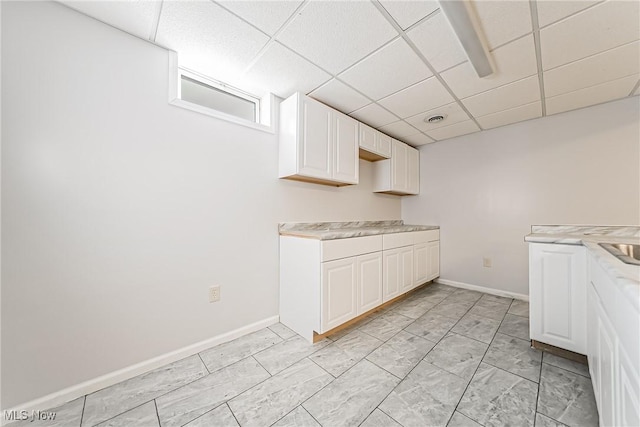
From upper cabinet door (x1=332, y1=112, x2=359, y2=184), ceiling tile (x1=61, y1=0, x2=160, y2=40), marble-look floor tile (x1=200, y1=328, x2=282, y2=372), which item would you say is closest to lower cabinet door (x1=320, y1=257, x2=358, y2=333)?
marble-look floor tile (x1=200, y1=328, x2=282, y2=372)

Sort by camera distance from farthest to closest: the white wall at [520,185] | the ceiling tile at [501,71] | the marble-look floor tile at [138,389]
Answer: the white wall at [520,185] < the ceiling tile at [501,71] < the marble-look floor tile at [138,389]

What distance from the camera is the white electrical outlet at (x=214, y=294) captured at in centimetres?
182

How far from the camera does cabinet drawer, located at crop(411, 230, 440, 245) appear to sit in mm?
2934

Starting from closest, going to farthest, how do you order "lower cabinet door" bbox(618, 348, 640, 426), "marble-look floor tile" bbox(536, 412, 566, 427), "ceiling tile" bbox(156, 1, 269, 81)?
"lower cabinet door" bbox(618, 348, 640, 426) < "marble-look floor tile" bbox(536, 412, 566, 427) < "ceiling tile" bbox(156, 1, 269, 81)

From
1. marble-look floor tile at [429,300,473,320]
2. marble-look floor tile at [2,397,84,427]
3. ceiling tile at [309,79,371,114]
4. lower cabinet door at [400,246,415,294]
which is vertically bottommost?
marble-look floor tile at [2,397,84,427]

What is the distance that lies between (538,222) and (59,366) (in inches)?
169

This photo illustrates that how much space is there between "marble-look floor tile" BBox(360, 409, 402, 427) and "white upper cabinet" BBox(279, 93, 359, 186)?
172 cm

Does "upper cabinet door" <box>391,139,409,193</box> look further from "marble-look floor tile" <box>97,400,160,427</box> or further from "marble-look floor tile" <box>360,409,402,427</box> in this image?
"marble-look floor tile" <box>97,400,160,427</box>

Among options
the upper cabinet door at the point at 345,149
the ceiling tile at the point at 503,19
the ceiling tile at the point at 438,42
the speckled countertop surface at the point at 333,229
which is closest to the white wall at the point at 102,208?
the speckled countertop surface at the point at 333,229

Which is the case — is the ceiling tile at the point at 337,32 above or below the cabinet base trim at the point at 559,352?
above

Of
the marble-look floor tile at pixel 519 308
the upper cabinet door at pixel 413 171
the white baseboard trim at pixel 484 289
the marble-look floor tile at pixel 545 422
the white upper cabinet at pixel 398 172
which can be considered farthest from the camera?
the upper cabinet door at pixel 413 171

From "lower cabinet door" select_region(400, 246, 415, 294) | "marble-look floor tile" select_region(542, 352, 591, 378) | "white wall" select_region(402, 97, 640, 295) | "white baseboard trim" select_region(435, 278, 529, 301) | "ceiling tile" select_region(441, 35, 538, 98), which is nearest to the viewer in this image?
"marble-look floor tile" select_region(542, 352, 591, 378)

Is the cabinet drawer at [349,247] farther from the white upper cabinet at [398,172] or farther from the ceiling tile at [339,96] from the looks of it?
the ceiling tile at [339,96]

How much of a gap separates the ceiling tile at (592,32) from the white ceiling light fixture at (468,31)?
0.31 m
